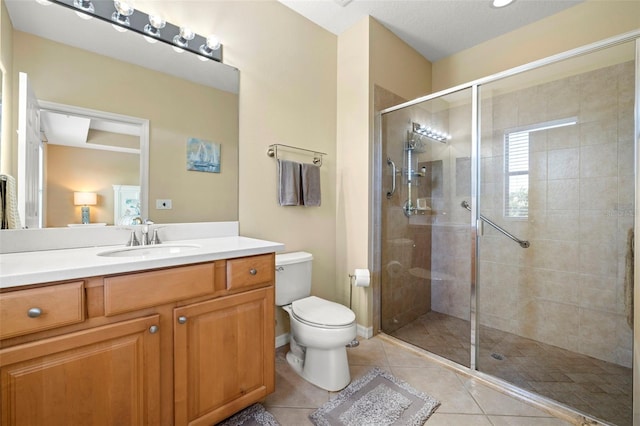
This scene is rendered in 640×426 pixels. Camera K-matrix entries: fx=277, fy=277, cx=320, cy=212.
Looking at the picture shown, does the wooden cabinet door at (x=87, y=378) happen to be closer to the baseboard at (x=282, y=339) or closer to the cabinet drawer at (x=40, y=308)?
the cabinet drawer at (x=40, y=308)

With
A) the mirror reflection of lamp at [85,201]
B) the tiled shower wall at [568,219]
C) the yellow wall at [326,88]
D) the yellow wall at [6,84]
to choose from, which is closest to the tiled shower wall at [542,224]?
the tiled shower wall at [568,219]

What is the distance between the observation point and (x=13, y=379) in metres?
0.81

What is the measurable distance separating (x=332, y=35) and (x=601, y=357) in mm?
3218

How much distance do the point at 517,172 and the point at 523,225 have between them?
433 millimetres

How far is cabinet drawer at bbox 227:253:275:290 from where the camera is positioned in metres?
1.26

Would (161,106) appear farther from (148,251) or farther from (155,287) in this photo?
(155,287)

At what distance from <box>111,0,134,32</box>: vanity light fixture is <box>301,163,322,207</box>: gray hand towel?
132 centimetres

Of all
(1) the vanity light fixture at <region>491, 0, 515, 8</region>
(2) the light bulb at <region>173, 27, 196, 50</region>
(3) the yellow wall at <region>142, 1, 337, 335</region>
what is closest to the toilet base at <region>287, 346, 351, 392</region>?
(3) the yellow wall at <region>142, 1, 337, 335</region>

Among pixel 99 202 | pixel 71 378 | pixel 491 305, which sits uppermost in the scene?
pixel 99 202

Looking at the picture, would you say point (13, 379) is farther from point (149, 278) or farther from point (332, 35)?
point (332, 35)

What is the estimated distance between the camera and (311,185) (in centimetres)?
224

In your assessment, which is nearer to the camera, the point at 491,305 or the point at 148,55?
the point at 148,55

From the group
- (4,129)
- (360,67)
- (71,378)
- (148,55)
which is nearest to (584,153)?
(360,67)

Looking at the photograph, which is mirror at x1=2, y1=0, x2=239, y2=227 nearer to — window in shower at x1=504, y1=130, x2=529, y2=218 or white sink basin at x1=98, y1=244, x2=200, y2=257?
white sink basin at x1=98, y1=244, x2=200, y2=257
